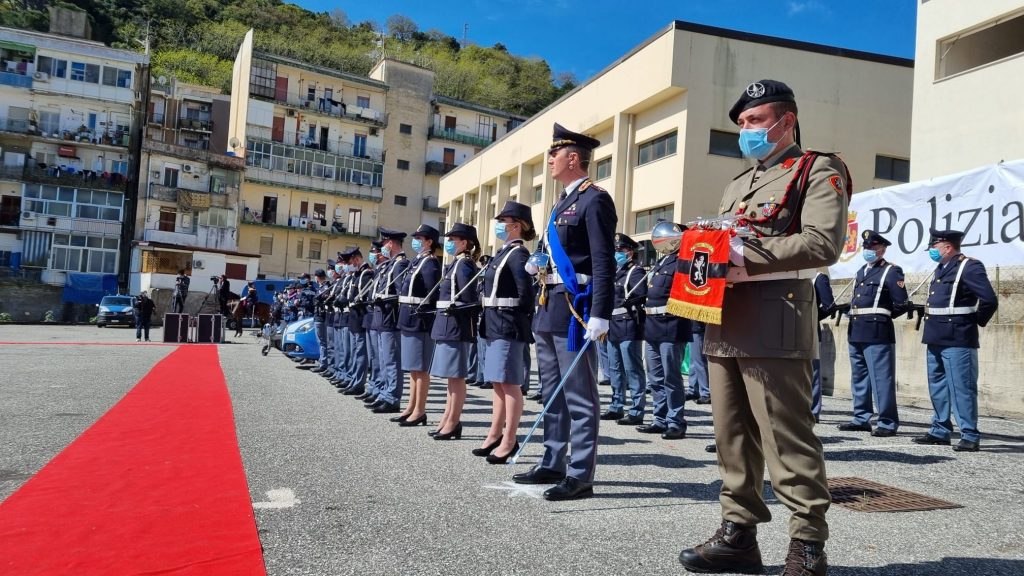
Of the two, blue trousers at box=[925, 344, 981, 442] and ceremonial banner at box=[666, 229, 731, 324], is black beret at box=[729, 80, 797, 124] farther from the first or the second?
blue trousers at box=[925, 344, 981, 442]

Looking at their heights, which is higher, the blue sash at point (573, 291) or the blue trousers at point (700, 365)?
the blue sash at point (573, 291)

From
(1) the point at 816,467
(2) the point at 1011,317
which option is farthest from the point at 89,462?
(2) the point at 1011,317

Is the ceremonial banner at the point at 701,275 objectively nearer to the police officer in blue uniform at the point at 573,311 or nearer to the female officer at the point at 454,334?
the police officer in blue uniform at the point at 573,311

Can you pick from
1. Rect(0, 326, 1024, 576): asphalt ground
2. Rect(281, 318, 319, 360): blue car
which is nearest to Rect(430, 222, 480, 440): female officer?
Rect(0, 326, 1024, 576): asphalt ground

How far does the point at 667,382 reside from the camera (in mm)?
7605

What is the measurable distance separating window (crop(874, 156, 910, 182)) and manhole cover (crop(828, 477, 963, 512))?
71.2 ft

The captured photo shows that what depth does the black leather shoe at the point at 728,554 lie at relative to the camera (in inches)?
127

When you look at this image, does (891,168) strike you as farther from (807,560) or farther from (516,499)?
(807,560)

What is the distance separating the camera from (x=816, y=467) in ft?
10.1

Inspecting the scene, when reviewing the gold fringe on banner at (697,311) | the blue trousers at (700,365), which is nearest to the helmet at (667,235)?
the gold fringe on banner at (697,311)

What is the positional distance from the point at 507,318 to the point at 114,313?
30.1m

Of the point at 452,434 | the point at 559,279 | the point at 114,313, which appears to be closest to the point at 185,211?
the point at 114,313

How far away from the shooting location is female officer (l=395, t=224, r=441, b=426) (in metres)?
7.56

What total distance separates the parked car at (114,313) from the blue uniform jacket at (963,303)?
100 ft
